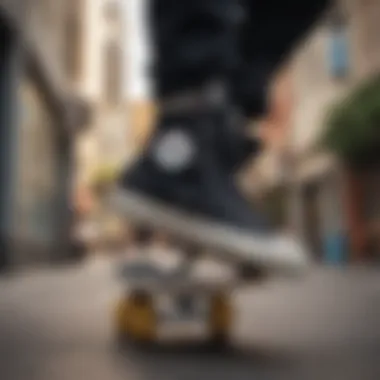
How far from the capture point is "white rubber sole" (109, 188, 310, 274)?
708 millimetres

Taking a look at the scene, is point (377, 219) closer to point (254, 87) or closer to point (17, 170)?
point (17, 170)

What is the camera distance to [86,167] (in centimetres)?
407

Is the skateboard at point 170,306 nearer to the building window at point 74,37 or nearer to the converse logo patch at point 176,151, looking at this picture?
the converse logo patch at point 176,151

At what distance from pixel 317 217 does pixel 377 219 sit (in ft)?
5.38

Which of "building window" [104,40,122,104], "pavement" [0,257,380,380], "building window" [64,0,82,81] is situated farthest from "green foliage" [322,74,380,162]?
"pavement" [0,257,380,380]

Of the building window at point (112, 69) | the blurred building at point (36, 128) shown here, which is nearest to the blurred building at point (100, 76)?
the building window at point (112, 69)

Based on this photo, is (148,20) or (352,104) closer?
(148,20)

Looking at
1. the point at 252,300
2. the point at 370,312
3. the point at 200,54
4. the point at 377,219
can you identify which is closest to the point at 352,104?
the point at 377,219

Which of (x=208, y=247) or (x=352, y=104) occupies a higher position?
(x=352, y=104)

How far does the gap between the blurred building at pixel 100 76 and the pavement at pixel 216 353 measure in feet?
0.95

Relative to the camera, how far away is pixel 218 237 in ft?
2.37

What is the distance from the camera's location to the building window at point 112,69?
105 inches

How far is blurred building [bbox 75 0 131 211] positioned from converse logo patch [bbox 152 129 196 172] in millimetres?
241

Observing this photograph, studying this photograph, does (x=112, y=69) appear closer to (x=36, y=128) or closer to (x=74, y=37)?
(x=74, y=37)
